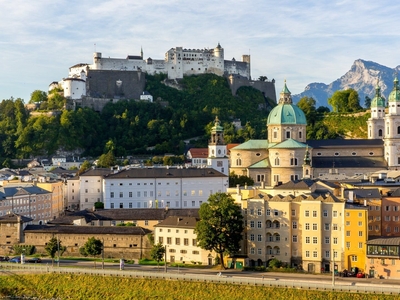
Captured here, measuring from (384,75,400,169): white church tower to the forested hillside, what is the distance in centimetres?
2762

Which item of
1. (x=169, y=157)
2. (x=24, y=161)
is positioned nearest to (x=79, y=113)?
(x=24, y=161)

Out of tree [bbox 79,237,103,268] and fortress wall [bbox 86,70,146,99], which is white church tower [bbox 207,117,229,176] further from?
fortress wall [bbox 86,70,146,99]

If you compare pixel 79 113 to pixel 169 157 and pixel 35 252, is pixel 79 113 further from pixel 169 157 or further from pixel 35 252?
pixel 35 252

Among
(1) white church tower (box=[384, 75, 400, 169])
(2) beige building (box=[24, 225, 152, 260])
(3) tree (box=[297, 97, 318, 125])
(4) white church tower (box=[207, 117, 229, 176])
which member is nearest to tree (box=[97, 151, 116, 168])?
(4) white church tower (box=[207, 117, 229, 176])

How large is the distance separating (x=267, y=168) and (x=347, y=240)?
3566 centimetres

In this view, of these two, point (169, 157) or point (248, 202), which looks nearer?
point (248, 202)

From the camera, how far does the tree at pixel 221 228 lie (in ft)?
162

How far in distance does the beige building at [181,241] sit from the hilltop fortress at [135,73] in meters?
68.2

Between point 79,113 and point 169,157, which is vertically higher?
point 79,113

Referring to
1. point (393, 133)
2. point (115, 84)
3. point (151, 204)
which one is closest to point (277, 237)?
point (151, 204)

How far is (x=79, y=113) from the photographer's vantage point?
380 ft

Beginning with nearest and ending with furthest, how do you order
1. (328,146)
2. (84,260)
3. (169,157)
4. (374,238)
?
(374,238) → (84,260) → (328,146) → (169,157)

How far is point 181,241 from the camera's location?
5275 centimetres

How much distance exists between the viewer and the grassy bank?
4200 centimetres
